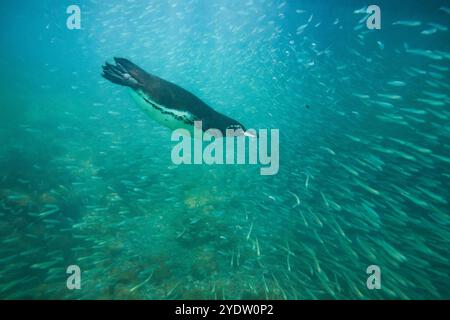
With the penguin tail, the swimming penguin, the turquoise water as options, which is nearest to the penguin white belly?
the swimming penguin

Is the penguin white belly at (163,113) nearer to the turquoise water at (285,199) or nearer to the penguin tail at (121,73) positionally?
the penguin tail at (121,73)

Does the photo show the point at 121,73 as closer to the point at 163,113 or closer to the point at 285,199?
the point at 163,113

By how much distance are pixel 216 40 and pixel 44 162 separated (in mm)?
17402

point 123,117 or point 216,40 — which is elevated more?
point 216,40

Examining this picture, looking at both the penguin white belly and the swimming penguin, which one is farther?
the penguin white belly

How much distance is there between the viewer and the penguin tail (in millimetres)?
4660

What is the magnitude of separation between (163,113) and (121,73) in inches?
39.5

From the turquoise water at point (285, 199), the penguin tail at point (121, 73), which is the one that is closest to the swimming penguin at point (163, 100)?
the penguin tail at point (121, 73)

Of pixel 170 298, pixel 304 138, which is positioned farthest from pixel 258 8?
pixel 170 298

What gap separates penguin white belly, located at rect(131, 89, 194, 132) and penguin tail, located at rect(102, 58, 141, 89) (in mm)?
213

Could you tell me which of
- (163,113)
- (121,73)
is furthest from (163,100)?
(121,73)

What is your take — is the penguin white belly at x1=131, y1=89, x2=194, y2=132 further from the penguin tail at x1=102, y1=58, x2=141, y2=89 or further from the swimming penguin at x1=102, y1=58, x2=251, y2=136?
the penguin tail at x1=102, y1=58, x2=141, y2=89

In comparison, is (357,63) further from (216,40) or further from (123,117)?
(123,117)

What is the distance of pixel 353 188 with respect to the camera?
22.8 ft
